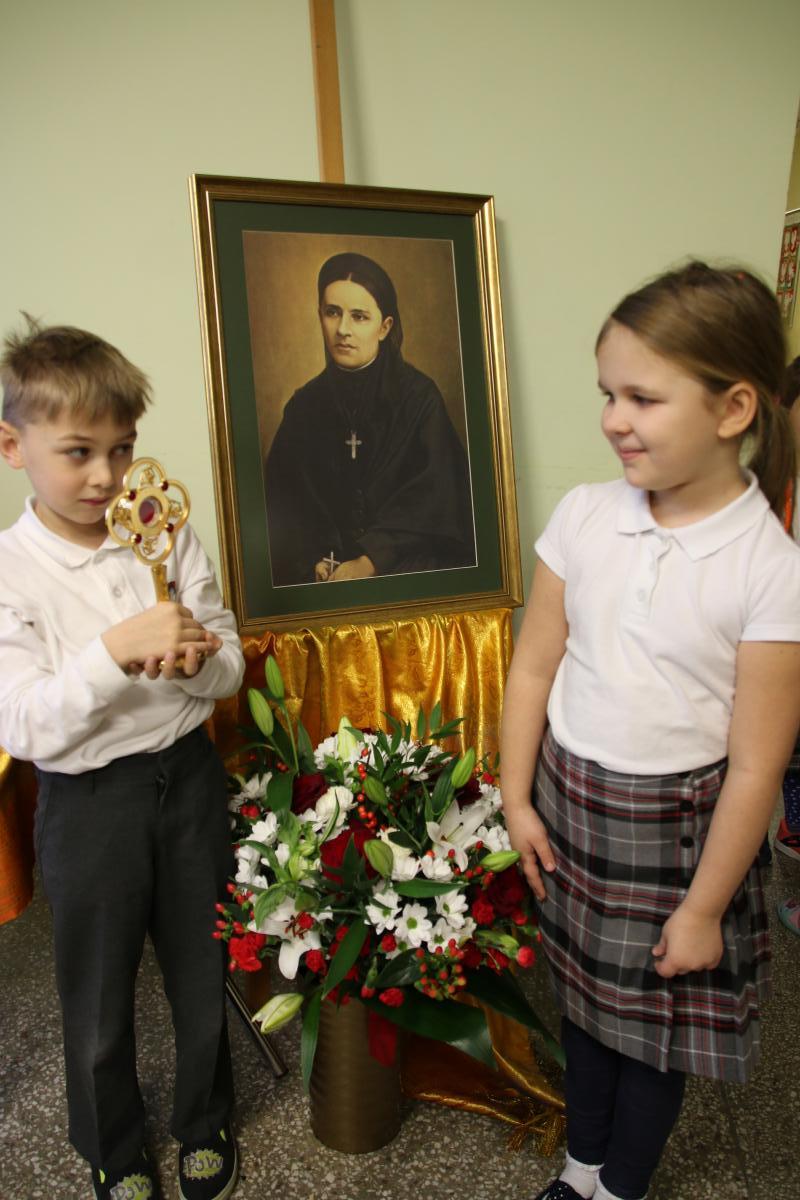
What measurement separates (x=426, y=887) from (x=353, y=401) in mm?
986

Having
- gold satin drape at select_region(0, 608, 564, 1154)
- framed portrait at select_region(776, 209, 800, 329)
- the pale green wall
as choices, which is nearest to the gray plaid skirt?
gold satin drape at select_region(0, 608, 564, 1154)

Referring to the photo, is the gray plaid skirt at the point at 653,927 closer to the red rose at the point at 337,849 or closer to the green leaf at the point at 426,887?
the green leaf at the point at 426,887

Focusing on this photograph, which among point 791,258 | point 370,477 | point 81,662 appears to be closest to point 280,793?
point 81,662

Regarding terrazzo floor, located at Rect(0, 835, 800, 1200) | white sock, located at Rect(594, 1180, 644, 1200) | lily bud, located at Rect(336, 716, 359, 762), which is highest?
lily bud, located at Rect(336, 716, 359, 762)

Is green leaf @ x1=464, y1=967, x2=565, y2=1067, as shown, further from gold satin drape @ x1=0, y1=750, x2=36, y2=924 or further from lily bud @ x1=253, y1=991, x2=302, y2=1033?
gold satin drape @ x1=0, y1=750, x2=36, y2=924

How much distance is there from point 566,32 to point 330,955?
6.90ft

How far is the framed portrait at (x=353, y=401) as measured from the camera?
62.2 inches

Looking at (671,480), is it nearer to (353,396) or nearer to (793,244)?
(353,396)

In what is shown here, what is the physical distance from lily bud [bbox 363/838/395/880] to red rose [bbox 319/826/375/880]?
5 centimetres

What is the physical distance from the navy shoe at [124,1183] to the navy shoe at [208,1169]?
51mm

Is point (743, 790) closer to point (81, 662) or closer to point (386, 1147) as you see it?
point (81, 662)

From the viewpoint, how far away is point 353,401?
5.50 feet

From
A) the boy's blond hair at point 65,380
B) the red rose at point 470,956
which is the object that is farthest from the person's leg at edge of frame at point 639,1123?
the boy's blond hair at point 65,380

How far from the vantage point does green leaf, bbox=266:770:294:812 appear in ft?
4.06
